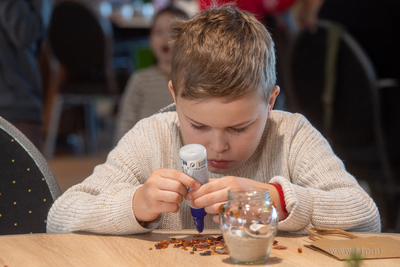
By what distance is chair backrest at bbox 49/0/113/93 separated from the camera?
3.58 m

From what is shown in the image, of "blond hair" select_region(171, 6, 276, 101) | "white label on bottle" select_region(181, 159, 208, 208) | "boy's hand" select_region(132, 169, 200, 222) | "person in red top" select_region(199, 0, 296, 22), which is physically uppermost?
"person in red top" select_region(199, 0, 296, 22)

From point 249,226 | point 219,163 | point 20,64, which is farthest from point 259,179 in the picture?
point 20,64

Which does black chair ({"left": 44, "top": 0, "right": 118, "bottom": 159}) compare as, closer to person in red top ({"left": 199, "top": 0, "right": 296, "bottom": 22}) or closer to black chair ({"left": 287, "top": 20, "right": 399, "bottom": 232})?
person in red top ({"left": 199, "top": 0, "right": 296, "bottom": 22})

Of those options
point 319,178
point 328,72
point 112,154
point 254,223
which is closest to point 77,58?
point 328,72

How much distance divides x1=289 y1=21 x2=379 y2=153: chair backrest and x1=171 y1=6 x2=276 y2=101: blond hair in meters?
0.95

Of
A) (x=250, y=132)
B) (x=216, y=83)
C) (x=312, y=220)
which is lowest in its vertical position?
(x=312, y=220)

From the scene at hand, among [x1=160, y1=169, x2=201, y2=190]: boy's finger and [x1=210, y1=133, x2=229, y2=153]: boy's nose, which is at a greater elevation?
[x1=210, y1=133, x2=229, y2=153]: boy's nose

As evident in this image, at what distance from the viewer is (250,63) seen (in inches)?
39.2

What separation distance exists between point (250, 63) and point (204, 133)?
0.18m

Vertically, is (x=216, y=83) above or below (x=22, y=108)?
above

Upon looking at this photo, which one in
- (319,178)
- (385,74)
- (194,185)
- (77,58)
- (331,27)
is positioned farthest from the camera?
(77,58)

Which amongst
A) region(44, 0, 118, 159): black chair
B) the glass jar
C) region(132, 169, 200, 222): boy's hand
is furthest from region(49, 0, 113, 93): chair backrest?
the glass jar

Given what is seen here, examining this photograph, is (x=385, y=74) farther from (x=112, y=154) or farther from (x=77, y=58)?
(x=77, y=58)

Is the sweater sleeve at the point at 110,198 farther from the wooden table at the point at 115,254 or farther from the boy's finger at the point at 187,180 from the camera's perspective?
the boy's finger at the point at 187,180
